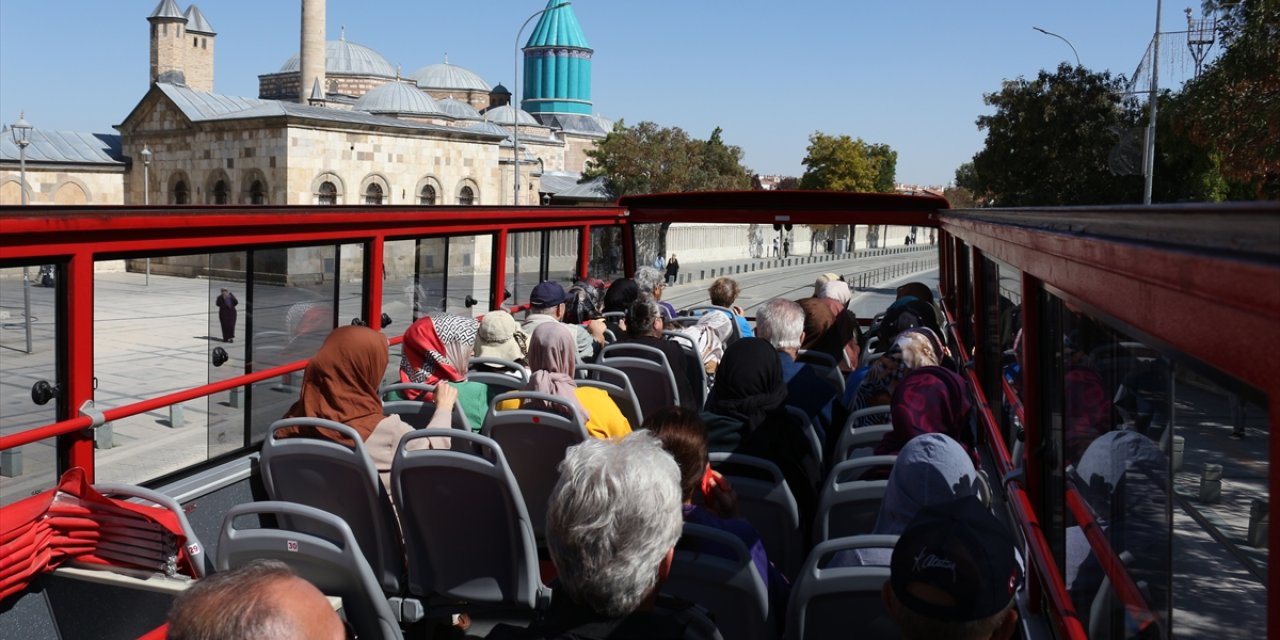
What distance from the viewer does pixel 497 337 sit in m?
6.96

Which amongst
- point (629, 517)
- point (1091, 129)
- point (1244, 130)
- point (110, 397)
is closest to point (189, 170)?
point (1091, 129)

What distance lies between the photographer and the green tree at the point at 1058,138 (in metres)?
37.9

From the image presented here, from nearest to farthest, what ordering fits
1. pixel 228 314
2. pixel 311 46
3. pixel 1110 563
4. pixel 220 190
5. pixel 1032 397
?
1. pixel 1110 563
2. pixel 1032 397
3. pixel 228 314
4. pixel 220 190
5. pixel 311 46

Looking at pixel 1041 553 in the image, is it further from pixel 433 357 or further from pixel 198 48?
pixel 198 48

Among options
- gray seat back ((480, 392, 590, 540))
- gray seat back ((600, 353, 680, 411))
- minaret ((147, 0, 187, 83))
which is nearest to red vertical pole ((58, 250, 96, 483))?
gray seat back ((480, 392, 590, 540))

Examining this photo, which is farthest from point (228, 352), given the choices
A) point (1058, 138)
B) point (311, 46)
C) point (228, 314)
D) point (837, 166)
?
point (837, 166)

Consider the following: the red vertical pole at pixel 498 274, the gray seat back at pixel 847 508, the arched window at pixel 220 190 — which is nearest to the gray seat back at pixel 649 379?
the gray seat back at pixel 847 508

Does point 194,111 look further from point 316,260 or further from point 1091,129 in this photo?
point 316,260

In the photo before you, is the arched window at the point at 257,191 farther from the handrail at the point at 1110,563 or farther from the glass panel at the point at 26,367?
the handrail at the point at 1110,563

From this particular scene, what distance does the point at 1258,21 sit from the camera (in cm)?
1527

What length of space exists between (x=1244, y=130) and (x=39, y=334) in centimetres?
1632

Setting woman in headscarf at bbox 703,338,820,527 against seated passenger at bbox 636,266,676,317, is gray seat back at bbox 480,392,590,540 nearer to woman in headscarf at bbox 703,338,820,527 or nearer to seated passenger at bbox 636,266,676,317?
woman in headscarf at bbox 703,338,820,527

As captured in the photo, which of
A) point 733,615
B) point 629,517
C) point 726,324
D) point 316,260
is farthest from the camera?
point 726,324

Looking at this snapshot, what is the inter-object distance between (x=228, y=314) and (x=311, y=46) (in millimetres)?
68320
